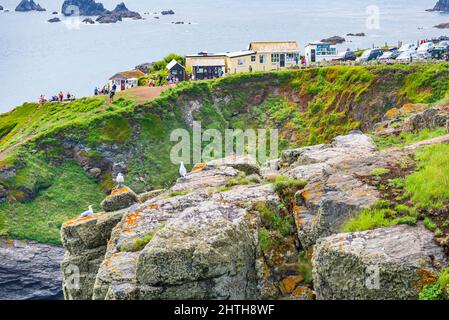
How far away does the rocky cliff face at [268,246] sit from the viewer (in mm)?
19109

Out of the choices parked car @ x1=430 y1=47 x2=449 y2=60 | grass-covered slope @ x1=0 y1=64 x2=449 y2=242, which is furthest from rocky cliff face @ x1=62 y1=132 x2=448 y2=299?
parked car @ x1=430 y1=47 x2=449 y2=60

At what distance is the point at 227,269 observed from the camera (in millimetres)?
21734

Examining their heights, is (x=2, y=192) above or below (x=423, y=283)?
below

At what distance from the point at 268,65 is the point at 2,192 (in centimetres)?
4225

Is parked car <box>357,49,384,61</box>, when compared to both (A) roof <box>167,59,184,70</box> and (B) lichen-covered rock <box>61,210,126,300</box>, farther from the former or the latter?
(B) lichen-covered rock <box>61,210,126,300</box>

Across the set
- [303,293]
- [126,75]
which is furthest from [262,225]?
[126,75]

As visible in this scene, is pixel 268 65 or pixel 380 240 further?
pixel 268 65

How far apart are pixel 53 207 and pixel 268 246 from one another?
5261 centimetres

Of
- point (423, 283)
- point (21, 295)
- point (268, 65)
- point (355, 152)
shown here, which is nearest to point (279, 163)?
point (355, 152)

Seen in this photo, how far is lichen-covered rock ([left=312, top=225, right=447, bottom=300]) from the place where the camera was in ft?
60.4

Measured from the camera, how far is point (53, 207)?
239 feet

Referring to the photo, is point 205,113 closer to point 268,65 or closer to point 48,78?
point 268,65

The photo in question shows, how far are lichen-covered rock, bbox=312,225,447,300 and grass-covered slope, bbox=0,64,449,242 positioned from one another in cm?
5183
